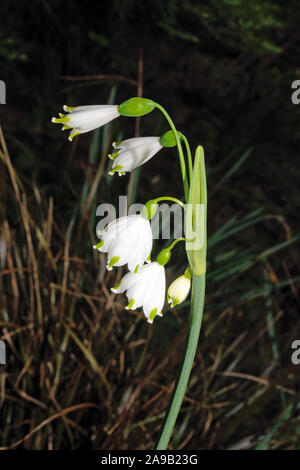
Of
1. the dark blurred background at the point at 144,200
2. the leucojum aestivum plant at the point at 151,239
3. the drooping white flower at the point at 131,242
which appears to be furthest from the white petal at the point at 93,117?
the dark blurred background at the point at 144,200

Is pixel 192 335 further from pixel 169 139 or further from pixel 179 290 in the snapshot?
pixel 169 139

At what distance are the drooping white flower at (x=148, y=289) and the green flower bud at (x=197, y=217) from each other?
6cm

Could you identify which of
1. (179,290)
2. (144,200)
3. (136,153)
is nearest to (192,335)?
(179,290)

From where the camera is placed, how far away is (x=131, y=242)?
1.71ft

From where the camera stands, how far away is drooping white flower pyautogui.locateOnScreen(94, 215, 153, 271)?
1.71ft

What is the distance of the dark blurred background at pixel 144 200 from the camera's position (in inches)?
41.8

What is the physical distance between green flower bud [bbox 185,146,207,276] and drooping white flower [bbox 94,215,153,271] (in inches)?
2.0

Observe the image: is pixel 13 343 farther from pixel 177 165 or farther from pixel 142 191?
pixel 177 165

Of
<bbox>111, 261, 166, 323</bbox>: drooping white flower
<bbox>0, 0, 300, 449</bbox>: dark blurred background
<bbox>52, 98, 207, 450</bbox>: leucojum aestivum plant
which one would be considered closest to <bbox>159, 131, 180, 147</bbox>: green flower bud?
<bbox>52, 98, 207, 450</bbox>: leucojum aestivum plant

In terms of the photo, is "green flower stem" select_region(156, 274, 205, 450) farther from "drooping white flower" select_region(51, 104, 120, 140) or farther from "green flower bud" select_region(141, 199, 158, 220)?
"drooping white flower" select_region(51, 104, 120, 140)

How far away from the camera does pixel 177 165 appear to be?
84.4 inches

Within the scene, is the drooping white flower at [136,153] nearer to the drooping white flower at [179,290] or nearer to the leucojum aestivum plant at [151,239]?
the leucojum aestivum plant at [151,239]

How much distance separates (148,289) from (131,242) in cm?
6
